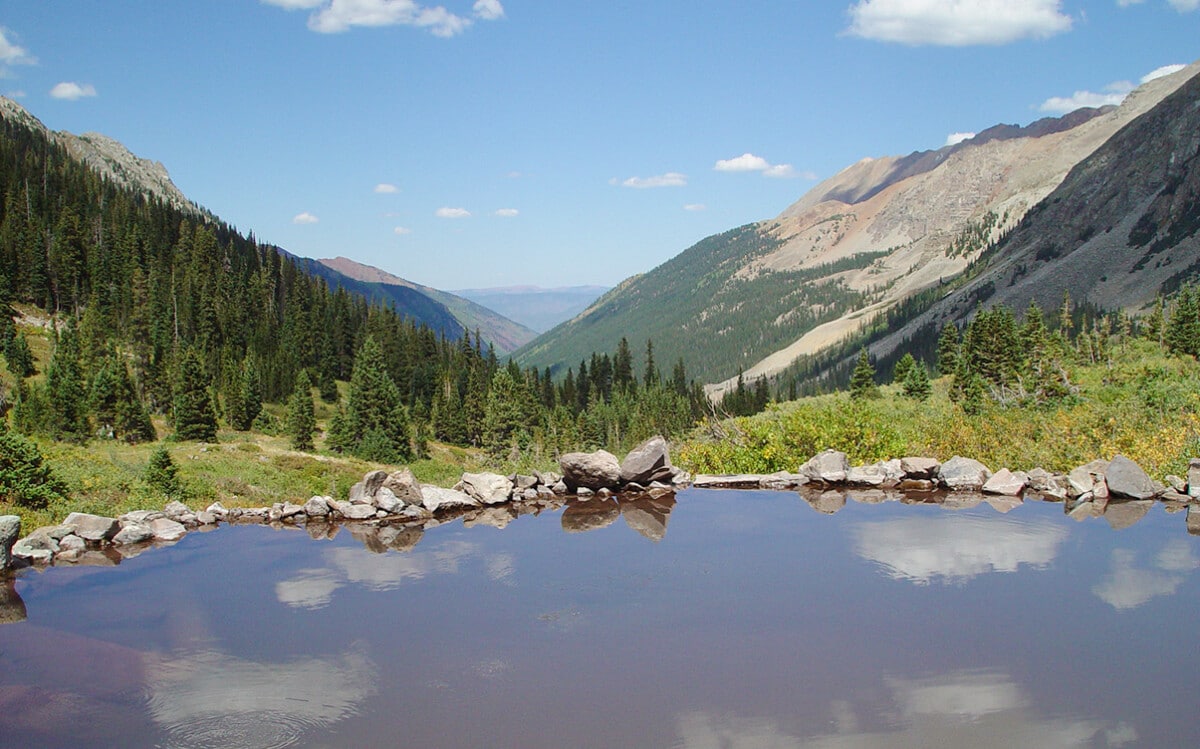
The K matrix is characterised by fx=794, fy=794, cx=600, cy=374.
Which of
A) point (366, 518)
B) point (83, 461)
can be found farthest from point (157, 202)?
point (366, 518)

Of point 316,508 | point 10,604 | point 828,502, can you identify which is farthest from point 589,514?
point 10,604

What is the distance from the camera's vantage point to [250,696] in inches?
428

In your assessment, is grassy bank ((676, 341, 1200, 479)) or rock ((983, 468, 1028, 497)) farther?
grassy bank ((676, 341, 1200, 479))

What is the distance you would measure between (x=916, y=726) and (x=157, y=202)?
218 metres

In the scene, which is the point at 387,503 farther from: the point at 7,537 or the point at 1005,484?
the point at 1005,484

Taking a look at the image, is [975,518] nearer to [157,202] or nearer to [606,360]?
[606,360]

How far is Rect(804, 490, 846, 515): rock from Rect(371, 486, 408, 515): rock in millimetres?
11209

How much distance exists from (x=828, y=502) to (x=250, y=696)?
1575 cm

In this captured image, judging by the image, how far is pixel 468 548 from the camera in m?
18.2

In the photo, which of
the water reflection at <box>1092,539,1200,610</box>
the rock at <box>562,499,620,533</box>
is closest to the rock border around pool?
the rock at <box>562,499,620,533</box>

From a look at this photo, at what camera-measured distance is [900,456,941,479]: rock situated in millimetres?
23781

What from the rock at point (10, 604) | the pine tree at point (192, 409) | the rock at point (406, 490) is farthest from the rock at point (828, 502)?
the pine tree at point (192, 409)

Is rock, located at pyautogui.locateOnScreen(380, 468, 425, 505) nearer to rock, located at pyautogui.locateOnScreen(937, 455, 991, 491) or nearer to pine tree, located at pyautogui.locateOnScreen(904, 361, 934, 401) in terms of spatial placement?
rock, located at pyautogui.locateOnScreen(937, 455, 991, 491)

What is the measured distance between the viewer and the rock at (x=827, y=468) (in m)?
24.1
